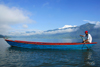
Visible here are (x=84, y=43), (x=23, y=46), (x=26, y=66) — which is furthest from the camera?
(x=23, y=46)

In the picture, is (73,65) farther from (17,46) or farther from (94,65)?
(17,46)

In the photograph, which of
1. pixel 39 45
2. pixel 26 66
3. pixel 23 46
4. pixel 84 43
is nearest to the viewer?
pixel 26 66

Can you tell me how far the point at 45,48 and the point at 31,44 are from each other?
3.99 m

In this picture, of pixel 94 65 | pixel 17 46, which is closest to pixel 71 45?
→ pixel 94 65

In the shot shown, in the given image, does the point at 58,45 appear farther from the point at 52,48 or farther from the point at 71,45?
the point at 71,45

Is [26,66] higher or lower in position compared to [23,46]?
lower

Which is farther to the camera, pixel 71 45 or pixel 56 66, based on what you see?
pixel 71 45

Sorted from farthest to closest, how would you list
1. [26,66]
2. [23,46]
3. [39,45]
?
[23,46]
[39,45]
[26,66]

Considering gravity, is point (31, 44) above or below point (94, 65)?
above

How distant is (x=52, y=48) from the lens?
2075 centimetres

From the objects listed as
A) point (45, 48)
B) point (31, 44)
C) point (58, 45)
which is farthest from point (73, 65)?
point (31, 44)

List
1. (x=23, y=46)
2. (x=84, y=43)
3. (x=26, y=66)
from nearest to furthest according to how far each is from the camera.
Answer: (x=26, y=66) < (x=84, y=43) < (x=23, y=46)

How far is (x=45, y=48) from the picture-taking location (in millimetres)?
21094

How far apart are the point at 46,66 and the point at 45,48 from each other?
10.8 meters
